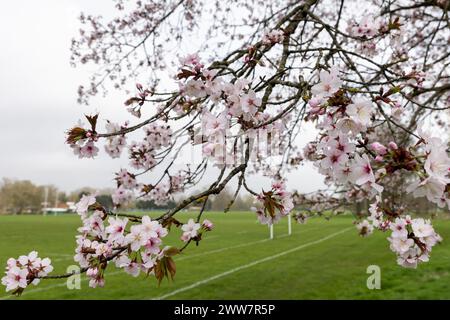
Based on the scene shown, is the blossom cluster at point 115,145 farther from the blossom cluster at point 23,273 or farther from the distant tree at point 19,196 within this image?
the distant tree at point 19,196

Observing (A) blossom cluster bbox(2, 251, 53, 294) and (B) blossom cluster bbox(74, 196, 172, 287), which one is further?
(A) blossom cluster bbox(2, 251, 53, 294)

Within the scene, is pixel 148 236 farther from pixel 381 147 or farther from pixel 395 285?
pixel 395 285

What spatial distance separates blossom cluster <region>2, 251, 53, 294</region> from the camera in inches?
88.3

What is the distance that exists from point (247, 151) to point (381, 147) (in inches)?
34.5

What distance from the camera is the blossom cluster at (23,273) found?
224 centimetres

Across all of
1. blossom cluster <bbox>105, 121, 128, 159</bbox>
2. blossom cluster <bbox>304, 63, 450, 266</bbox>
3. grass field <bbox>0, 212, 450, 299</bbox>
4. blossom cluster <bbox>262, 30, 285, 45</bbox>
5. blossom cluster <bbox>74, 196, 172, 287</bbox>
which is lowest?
grass field <bbox>0, 212, 450, 299</bbox>

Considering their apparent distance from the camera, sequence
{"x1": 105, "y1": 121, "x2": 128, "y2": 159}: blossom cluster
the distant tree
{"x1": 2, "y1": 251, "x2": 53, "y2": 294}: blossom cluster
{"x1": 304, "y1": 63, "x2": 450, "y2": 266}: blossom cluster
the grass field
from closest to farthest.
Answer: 1. {"x1": 304, "y1": 63, "x2": 450, "y2": 266}: blossom cluster
2. {"x1": 2, "y1": 251, "x2": 53, "y2": 294}: blossom cluster
3. {"x1": 105, "y1": 121, "x2": 128, "y2": 159}: blossom cluster
4. the grass field
5. the distant tree

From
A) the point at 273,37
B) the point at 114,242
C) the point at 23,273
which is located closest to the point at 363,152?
the point at 114,242

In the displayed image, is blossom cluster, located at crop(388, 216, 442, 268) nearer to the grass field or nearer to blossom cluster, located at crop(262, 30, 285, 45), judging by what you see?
blossom cluster, located at crop(262, 30, 285, 45)

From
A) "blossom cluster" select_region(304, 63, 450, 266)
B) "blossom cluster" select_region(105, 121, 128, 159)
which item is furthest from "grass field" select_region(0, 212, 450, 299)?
"blossom cluster" select_region(304, 63, 450, 266)

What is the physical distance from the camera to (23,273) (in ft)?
7.43

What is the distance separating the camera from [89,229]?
2297 millimetres

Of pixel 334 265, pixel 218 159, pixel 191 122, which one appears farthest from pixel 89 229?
pixel 334 265

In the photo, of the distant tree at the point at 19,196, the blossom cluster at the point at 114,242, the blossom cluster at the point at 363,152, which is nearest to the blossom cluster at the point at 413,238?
the blossom cluster at the point at 363,152
